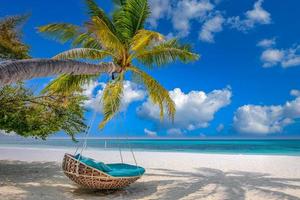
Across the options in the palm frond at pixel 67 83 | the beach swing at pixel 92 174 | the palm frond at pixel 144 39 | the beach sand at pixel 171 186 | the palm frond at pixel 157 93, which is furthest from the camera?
the palm frond at pixel 67 83

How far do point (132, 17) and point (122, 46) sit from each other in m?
1.18

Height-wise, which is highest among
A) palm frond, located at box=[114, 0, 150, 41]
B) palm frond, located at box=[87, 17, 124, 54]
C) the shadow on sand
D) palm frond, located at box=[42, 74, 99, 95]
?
palm frond, located at box=[114, 0, 150, 41]

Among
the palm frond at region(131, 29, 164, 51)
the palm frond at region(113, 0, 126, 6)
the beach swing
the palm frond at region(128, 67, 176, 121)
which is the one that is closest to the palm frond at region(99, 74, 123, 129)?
the palm frond at region(128, 67, 176, 121)

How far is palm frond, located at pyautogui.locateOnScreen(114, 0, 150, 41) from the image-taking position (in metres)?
8.96

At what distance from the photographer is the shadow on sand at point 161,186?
8078 millimetres

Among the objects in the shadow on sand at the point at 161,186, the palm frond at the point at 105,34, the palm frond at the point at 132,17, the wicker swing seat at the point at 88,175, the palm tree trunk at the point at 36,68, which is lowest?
the shadow on sand at the point at 161,186

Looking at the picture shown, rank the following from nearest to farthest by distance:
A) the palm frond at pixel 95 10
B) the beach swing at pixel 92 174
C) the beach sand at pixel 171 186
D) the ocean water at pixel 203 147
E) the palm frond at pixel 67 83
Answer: the beach swing at pixel 92 174 → the beach sand at pixel 171 186 → the palm frond at pixel 95 10 → the palm frond at pixel 67 83 → the ocean water at pixel 203 147

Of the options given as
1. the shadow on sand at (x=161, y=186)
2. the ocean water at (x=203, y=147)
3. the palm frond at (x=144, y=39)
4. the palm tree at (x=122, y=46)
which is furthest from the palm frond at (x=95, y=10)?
the ocean water at (x=203, y=147)

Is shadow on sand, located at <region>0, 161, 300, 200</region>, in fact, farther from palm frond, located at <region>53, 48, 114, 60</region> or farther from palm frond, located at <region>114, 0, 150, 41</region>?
palm frond, located at <region>114, 0, 150, 41</region>

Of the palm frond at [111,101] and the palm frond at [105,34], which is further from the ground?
the palm frond at [105,34]

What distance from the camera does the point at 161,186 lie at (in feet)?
30.9

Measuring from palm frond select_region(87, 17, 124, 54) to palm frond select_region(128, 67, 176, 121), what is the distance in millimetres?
1214

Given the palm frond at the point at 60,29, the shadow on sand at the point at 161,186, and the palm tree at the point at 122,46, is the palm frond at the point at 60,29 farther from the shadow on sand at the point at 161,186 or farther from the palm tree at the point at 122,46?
the shadow on sand at the point at 161,186

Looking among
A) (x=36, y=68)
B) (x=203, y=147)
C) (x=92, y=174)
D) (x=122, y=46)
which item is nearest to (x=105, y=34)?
(x=122, y=46)
